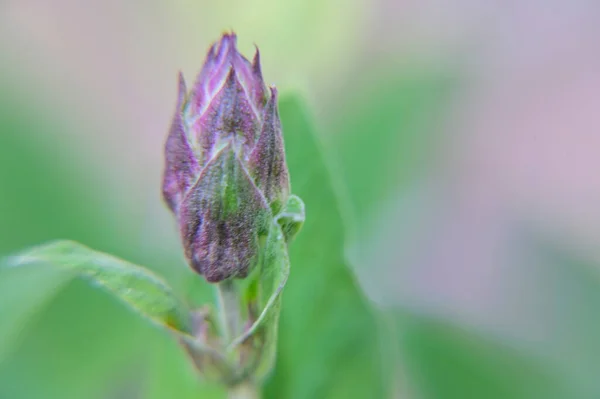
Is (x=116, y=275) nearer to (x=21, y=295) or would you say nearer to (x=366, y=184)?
(x=21, y=295)

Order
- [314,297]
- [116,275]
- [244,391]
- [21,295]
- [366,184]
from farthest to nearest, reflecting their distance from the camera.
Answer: [366,184], [314,297], [244,391], [21,295], [116,275]

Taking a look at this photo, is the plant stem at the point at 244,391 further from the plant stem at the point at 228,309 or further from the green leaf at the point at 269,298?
the plant stem at the point at 228,309

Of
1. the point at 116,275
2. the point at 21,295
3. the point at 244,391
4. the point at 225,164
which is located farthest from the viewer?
the point at 244,391

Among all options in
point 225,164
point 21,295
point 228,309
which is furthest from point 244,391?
point 225,164

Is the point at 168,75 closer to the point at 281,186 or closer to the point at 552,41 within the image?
the point at 552,41

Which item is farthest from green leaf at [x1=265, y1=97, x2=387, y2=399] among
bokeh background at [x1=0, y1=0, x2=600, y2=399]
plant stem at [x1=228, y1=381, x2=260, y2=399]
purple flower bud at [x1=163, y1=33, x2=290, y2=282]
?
purple flower bud at [x1=163, y1=33, x2=290, y2=282]

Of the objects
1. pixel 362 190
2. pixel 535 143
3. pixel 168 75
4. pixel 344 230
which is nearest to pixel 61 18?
pixel 168 75
